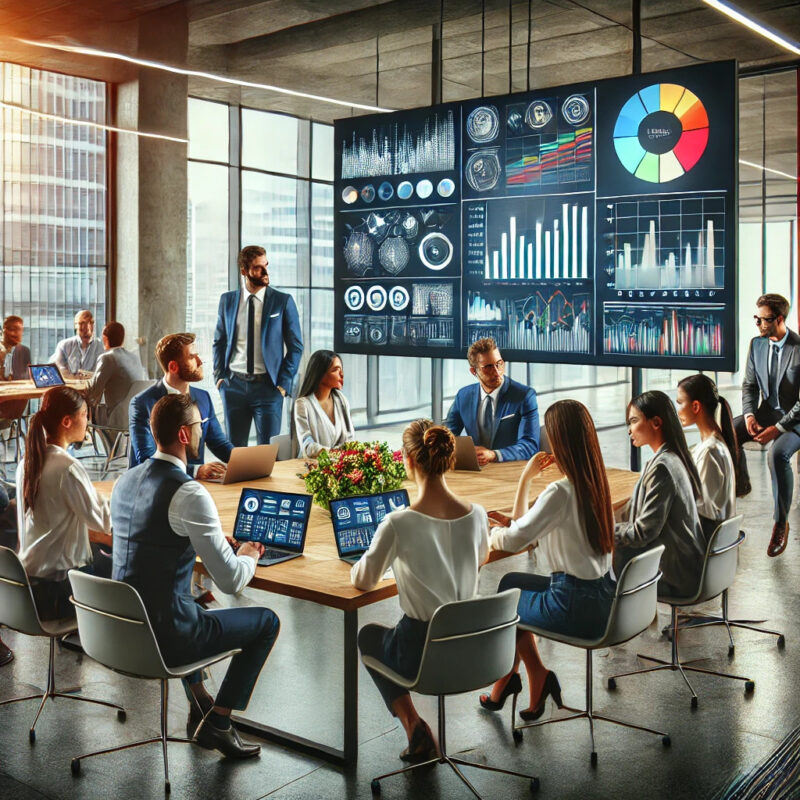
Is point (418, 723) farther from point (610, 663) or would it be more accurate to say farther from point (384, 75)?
point (384, 75)

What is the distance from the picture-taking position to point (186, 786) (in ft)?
11.3

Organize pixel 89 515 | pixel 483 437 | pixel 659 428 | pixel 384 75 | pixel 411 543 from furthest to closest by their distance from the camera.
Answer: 1. pixel 384 75
2. pixel 483 437
3. pixel 659 428
4. pixel 89 515
5. pixel 411 543

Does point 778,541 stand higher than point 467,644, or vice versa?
point 467,644

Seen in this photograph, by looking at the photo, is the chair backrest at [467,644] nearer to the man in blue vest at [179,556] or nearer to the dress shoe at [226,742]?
the man in blue vest at [179,556]

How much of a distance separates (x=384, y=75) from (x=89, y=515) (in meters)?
9.10

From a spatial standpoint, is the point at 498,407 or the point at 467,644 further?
the point at 498,407

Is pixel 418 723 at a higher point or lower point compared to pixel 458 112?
lower

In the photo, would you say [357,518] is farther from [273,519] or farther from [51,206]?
[51,206]

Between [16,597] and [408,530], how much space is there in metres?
1.49

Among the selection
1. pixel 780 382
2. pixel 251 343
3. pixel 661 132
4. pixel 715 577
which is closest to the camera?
pixel 715 577

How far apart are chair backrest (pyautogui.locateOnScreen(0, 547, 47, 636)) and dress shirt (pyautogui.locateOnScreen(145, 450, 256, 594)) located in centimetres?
68

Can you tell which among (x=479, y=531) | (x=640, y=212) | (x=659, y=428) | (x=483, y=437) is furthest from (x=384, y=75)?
(x=479, y=531)

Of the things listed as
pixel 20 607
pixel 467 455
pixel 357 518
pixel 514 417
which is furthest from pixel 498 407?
pixel 20 607

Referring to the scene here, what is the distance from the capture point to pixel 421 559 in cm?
330
